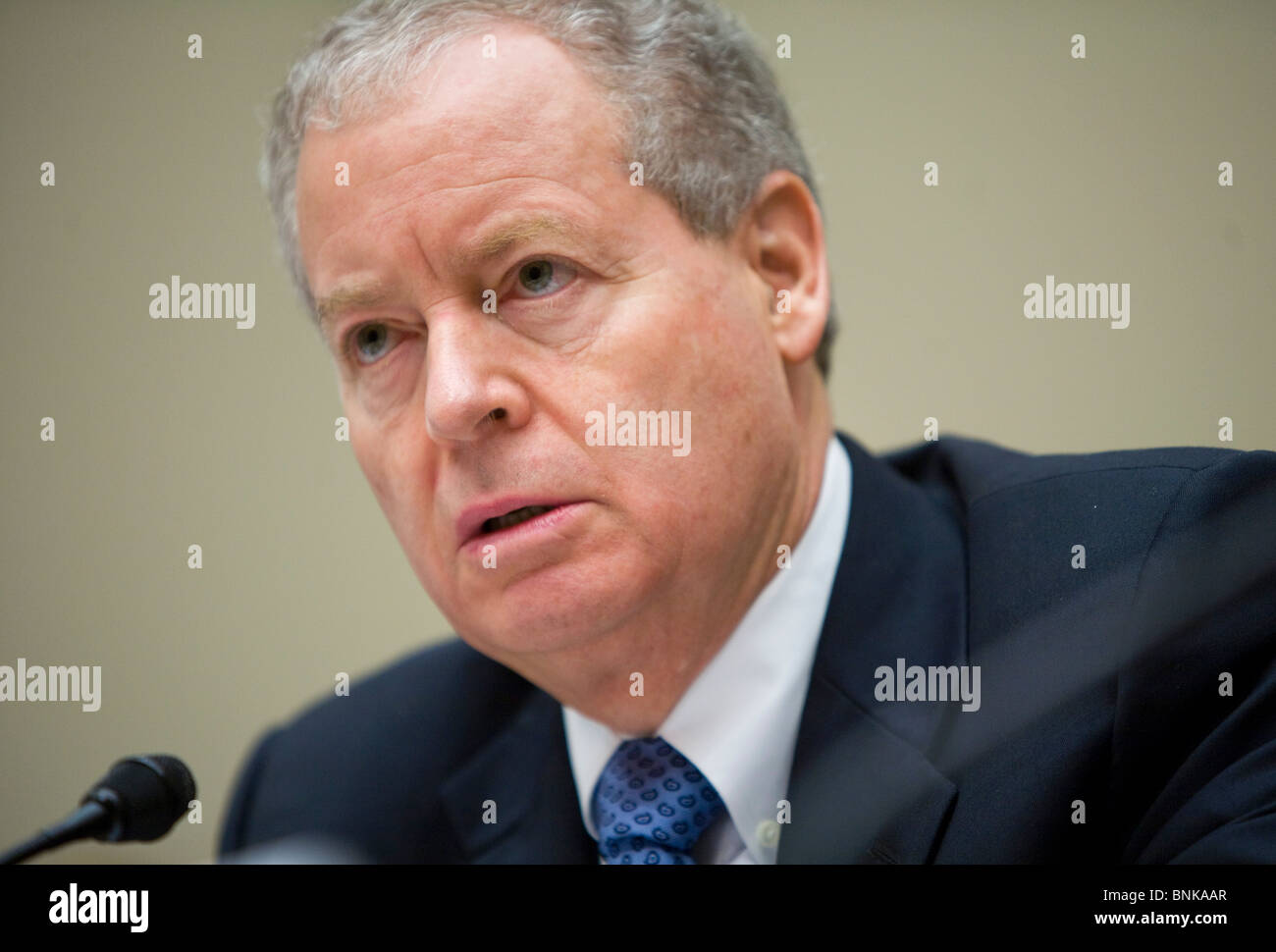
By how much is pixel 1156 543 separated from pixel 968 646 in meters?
0.26

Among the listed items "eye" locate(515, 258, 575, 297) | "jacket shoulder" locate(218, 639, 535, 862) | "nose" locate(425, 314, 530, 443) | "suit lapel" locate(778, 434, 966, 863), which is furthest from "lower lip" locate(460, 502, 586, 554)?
"jacket shoulder" locate(218, 639, 535, 862)

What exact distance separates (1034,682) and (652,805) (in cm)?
51

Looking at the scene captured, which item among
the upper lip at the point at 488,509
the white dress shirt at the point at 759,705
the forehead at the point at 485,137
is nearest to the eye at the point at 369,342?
the forehead at the point at 485,137

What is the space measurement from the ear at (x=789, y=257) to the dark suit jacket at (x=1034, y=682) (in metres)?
0.22

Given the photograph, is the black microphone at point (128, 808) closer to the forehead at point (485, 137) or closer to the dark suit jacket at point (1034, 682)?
the dark suit jacket at point (1034, 682)

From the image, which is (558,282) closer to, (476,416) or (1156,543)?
(476,416)

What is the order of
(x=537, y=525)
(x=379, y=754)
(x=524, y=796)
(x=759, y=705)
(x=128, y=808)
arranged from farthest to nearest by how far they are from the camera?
(x=379, y=754)
(x=524, y=796)
(x=759, y=705)
(x=537, y=525)
(x=128, y=808)

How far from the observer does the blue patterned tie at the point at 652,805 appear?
5.00ft

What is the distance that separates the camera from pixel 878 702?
147 centimetres

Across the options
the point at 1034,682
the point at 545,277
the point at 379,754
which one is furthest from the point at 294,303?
the point at 1034,682

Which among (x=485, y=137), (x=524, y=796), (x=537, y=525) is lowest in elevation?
(x=524, y=796)

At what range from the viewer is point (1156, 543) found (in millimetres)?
1328

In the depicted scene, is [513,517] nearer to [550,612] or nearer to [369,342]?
[550,612]
